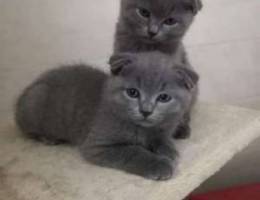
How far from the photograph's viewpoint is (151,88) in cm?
120

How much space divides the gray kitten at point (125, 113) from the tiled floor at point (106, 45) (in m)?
0.47

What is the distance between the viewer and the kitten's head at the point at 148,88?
1197 millimetres

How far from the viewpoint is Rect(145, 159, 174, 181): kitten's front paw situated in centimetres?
116

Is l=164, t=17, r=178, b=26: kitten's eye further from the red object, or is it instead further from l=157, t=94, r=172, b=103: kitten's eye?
the red object

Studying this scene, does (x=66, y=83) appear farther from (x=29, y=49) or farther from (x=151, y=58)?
(x=29, y=49)

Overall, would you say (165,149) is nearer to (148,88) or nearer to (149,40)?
(148,88)

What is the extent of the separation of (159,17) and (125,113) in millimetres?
313

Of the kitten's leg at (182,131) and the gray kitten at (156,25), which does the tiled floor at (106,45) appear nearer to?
the gray kitten at (156,25)

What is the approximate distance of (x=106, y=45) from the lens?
197cm

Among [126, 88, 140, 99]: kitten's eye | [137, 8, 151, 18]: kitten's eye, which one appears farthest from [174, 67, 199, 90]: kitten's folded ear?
[137, 8, 151, 18]: kitten's eye

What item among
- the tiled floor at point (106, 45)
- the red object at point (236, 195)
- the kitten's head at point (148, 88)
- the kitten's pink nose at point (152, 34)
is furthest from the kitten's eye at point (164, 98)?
the tiled floor at point (106, 45)

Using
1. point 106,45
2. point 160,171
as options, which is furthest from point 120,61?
point 106,45

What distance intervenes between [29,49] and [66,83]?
1.60 feet

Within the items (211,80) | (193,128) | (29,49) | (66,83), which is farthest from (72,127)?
(211,80)
